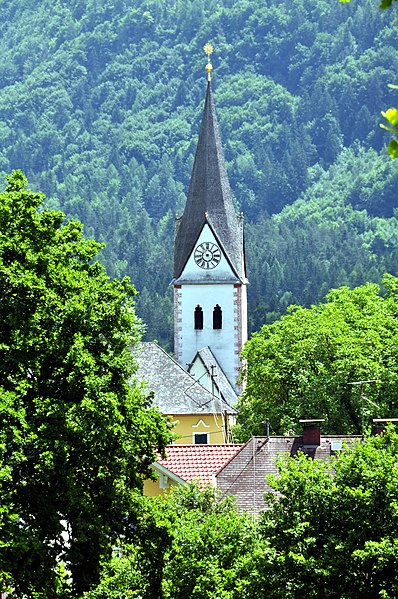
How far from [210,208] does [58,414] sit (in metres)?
62.8

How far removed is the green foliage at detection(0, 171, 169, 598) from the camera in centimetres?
3170

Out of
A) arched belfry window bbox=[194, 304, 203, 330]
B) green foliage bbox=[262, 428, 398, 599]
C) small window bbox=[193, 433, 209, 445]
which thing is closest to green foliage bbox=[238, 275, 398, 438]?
small window bbox=[193, 433, 209, 445]

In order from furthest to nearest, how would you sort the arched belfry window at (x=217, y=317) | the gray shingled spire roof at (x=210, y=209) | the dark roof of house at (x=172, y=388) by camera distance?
the arched belfry window at (x=217, y=317), the gray shingled spire roof at (x=210, y=209), the dark roof of house at (x=172, y=388)

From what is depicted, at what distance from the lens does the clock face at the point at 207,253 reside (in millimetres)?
92375

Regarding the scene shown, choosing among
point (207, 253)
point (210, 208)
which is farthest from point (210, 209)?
point (207, 253)

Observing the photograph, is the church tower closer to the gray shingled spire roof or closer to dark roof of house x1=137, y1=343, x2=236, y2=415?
the gray shingled spire roof

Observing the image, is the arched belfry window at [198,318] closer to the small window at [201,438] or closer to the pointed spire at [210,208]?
the pointed spire at [210,208]

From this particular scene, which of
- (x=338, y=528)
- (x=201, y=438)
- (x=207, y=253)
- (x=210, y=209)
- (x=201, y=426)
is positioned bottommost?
(x=338, y=528)

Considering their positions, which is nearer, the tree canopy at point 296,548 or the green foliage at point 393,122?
the green foliage at point 393,122

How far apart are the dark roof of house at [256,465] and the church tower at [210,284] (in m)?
47.3

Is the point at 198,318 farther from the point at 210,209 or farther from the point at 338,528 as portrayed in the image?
the point at 338,528

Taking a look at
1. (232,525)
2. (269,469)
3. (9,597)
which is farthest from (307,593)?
(269,469)

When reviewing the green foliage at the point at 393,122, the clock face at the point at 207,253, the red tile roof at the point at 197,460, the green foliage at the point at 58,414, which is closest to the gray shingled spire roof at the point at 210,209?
the clock face at the point at 207,253

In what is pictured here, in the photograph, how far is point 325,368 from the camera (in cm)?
5894
